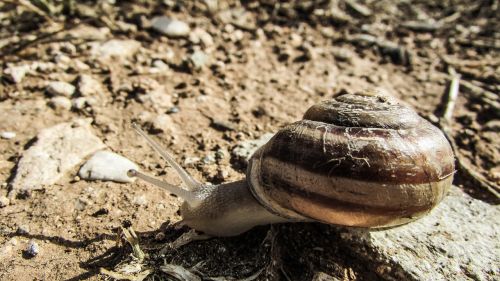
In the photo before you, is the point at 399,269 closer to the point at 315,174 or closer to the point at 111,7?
the point at 315,174

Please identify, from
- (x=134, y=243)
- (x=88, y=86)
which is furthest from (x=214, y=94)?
(x=134, y=243)

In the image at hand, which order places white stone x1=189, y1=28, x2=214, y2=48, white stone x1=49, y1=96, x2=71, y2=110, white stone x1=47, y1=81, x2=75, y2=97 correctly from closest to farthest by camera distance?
white stone x1=49, y1=96, x2=71, y2=110 → white stone x1=47, y1=81, x2=75, y2=97 → white stone x1=189, y1=28, x2=214, y2=48

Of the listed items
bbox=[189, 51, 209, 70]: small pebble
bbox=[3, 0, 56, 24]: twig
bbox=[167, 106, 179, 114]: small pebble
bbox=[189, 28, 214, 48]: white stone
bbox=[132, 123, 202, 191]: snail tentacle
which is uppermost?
bbox=[3, 0, 56, 24]: twig

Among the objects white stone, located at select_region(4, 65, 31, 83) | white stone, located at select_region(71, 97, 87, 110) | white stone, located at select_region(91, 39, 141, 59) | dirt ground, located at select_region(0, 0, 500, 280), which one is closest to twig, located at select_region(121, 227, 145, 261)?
dirt ground, located at select_region(0, 0, 500, 280)

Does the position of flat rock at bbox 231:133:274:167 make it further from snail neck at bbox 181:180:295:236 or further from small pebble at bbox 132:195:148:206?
small pebble at bbox 132:195:148:206

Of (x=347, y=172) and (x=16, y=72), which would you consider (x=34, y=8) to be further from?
(x=347, y=172)

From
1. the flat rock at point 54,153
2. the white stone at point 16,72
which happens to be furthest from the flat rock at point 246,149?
the white stone at point 16,72
